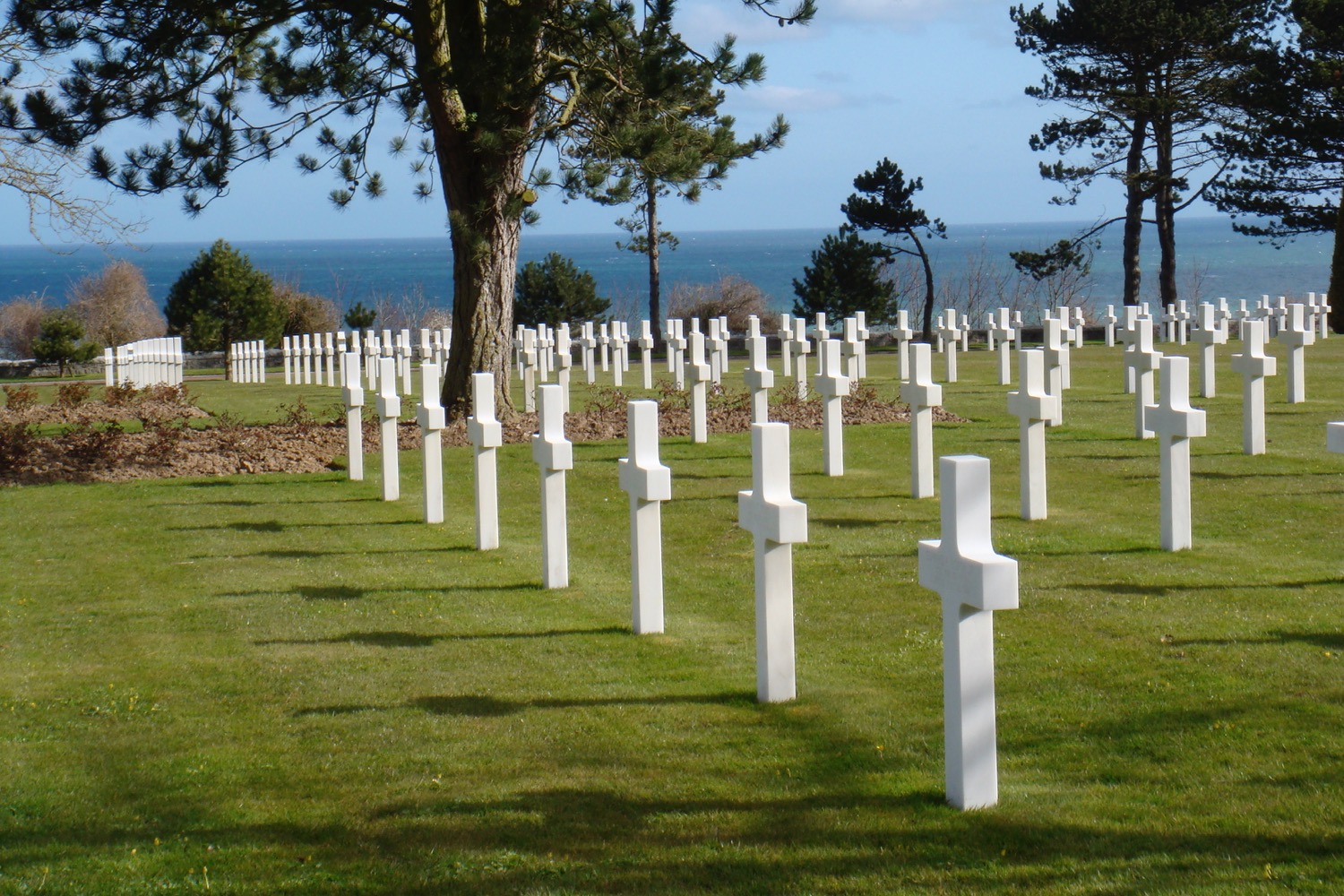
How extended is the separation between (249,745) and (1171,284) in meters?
36.5

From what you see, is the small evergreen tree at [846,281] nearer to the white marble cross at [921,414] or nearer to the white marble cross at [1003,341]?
the white marble cross at [1003,341]

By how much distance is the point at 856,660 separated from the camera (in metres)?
6.32

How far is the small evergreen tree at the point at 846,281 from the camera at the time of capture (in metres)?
38.3

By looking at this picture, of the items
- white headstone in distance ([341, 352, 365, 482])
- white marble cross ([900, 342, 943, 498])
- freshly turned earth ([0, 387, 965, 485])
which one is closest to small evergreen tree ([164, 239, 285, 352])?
freshly turned earth ([0, 387, 965, 485])

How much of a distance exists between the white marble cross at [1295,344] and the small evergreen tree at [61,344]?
2883 centimetres

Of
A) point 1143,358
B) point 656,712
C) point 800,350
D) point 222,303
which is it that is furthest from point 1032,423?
point 222,303

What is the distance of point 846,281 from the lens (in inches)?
1519

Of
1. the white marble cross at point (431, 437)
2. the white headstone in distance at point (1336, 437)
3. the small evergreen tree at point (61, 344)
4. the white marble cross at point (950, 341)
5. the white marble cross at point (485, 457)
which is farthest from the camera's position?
the small evergreen tree at point (61, 344)

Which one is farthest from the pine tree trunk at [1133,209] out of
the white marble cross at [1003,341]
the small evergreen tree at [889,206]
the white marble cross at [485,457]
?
the white marble cross at [485,457]

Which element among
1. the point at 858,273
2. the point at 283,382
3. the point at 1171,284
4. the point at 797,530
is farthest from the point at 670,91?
the point at 1171,284

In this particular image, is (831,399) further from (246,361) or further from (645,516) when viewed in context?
(246,361)

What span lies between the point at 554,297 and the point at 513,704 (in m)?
34.6

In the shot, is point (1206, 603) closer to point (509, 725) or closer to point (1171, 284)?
point (509, 725)

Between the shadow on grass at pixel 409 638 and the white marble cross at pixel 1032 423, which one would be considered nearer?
the shadow on grass at pixel 409 638
